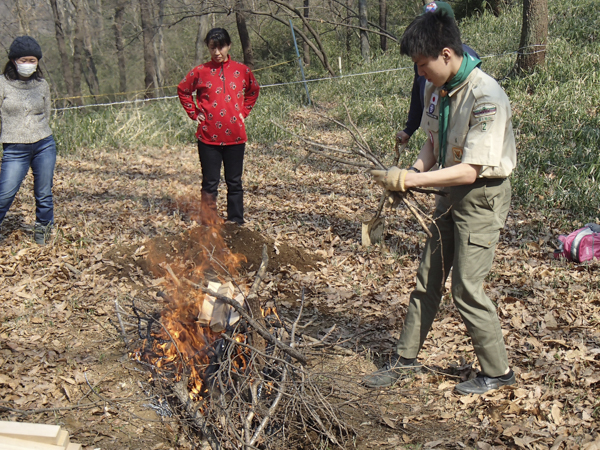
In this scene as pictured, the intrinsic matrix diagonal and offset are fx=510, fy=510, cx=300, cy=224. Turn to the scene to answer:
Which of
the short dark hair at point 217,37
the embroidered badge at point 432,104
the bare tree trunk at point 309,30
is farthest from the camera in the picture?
the bare tree trunk at point 309,30

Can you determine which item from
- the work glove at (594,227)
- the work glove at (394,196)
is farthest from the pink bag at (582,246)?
the work glove at (394,196)

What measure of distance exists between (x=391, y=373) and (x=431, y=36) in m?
2.27

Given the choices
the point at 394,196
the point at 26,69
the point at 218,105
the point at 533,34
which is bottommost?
→ the point at 394,196

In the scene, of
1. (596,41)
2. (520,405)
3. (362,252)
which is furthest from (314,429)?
(596,41)

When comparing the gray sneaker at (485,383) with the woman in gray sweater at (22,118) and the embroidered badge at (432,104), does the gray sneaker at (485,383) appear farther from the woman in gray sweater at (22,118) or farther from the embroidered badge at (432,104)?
the woman in gray sweater at (22,118)

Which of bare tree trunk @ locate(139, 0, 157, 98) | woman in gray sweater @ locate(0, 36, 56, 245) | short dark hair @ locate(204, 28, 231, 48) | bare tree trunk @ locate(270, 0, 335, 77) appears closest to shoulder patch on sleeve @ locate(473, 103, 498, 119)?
short dark hair @ locate(204, 28, 231, 48)

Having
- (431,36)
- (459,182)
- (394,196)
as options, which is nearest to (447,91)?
(431,36)

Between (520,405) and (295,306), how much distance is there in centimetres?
217

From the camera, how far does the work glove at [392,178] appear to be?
2.93 metres

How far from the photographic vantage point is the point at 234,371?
10.1 feet

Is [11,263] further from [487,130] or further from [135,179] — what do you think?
[487,130]

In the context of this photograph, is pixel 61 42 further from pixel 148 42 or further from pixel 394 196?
pixel 394 196

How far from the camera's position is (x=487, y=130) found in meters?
2.80

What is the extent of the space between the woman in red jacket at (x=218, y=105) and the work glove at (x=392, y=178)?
3.27m
